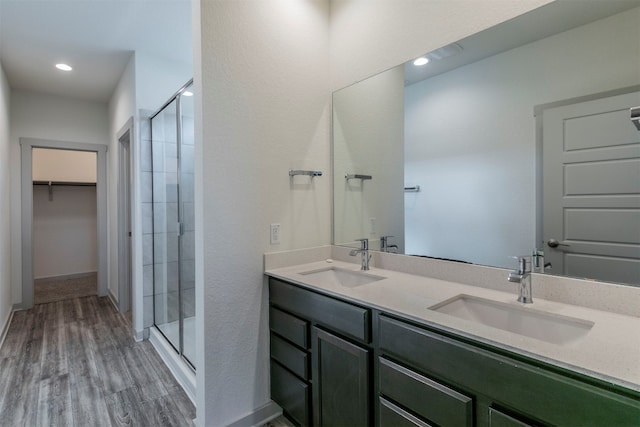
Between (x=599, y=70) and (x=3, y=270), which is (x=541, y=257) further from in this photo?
(x=3, y=270)

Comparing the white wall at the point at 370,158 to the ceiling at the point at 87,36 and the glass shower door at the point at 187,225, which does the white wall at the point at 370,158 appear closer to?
the glass shower door at the point at 187,225

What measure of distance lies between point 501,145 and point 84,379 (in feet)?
10.2

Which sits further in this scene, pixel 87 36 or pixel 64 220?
pixel 64 220

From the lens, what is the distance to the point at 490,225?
147 centimetres

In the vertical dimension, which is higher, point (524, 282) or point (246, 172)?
point (246, 172)

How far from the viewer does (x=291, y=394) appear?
1.66 m

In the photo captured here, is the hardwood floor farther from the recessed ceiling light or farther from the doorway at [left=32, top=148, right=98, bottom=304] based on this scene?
the recessed ceiling light

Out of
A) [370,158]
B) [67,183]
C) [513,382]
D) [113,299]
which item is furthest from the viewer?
[67,183]

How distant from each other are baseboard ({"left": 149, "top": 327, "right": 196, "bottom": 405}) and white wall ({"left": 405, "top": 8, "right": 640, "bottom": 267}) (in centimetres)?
172

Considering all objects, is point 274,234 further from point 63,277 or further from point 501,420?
point 63,277

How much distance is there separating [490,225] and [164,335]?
9.01ft

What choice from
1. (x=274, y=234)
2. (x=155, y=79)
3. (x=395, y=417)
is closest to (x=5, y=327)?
(x=155, y=79)

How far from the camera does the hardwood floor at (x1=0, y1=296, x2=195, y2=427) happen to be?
1882mm

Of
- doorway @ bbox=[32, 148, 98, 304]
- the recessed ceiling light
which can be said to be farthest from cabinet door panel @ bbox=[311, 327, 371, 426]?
doorway @ bbox=[32, 148, 98, 304]
